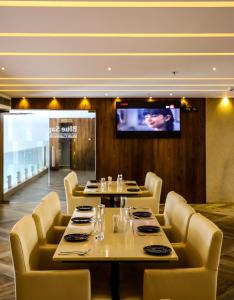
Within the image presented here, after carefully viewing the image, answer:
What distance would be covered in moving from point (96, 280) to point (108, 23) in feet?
7.67

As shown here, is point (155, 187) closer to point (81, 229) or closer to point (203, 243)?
point (81, 229)

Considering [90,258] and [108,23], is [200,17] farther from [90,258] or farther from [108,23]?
[90,258]

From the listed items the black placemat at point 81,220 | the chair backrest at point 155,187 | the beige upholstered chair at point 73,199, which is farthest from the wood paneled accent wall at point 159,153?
the black placemat at point 81,220

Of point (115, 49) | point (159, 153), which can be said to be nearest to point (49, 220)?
point (115, 49)

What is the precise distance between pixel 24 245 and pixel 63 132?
711 centimetres

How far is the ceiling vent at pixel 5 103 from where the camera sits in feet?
28.5

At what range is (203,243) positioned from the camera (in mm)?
3123

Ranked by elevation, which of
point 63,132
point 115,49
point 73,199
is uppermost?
point 115,49

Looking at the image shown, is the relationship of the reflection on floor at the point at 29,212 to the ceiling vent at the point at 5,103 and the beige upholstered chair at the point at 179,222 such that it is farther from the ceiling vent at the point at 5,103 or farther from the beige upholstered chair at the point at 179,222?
the ceiling vent at the point at 5,103

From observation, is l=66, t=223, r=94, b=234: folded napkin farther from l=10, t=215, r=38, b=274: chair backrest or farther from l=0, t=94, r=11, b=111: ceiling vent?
l=0, t=94, r=11, b=111: ceiling vent

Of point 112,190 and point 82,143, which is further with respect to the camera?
point 82,143

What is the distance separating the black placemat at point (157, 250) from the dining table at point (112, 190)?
3.29 meters

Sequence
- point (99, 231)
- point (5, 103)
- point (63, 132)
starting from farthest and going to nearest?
point (63, 132)
point (5, 103)
point (99, 231)

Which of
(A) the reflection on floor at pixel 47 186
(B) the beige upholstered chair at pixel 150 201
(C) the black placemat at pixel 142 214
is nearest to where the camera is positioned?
(C) the black placemat at pixel 142 214
